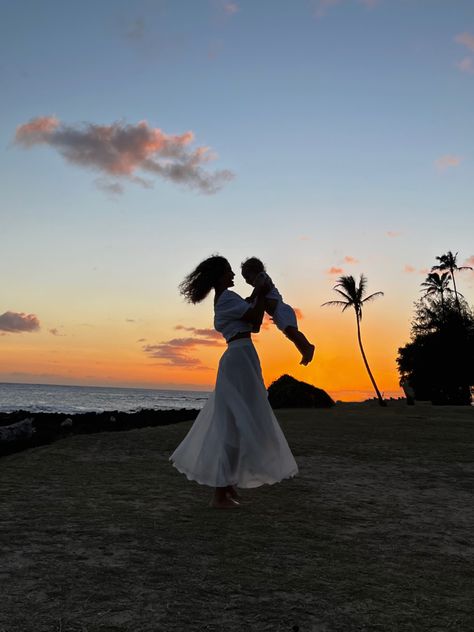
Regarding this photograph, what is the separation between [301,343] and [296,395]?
63.1 ft

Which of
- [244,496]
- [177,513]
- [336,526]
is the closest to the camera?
[336,526]

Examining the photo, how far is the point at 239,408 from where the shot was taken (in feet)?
15.9

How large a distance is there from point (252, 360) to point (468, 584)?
254 cm

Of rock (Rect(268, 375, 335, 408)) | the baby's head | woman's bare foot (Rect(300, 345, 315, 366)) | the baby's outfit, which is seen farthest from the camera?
rock (Rect(268, 375, 335, 408))

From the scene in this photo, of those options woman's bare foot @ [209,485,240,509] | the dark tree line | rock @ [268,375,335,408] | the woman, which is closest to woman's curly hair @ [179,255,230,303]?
the woman

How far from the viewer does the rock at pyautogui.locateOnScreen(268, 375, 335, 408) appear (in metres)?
23.3

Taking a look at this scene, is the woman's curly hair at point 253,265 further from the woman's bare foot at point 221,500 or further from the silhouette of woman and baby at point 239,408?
the woman's bare foot at point 221,500

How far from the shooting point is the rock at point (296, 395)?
76.4 ft

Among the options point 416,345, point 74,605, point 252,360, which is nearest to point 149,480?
point 252,360

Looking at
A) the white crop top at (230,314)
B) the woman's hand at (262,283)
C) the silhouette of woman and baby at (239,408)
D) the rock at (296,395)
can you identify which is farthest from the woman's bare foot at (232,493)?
the rock at (296,395)

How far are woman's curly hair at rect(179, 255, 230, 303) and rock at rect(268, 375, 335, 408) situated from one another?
18259mm

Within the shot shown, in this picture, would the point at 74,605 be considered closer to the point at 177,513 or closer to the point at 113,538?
the point at 113,538

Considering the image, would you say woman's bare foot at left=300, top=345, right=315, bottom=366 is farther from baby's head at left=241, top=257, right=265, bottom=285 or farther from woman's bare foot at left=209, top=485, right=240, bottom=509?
woman's bare foot at left=209, top=485, right=240, bottom=509

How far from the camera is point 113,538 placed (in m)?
3.71
